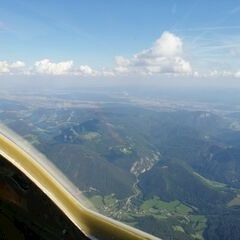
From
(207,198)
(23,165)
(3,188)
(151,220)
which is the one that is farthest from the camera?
(207,198)

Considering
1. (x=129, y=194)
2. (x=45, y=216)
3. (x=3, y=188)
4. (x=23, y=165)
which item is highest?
(x=23, y=165)

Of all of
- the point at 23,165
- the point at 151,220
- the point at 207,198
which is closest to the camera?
the point at 23,165

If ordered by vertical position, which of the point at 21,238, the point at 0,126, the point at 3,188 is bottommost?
the point at 21,238

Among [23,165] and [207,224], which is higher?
[23,165]

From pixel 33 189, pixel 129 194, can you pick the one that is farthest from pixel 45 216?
pixel 129 194

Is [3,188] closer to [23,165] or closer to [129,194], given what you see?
[23,165]

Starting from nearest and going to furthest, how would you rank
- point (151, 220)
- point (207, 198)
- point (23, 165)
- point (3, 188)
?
point (23, 165) < point (3, 188) < point (151, 220) < point (207, 198)

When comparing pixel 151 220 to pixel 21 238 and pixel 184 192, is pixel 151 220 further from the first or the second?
pixel 21 238

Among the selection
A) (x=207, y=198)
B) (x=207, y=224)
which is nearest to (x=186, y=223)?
(x=207, y=224)

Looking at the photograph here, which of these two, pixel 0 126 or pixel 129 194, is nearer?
pixel 0 126
